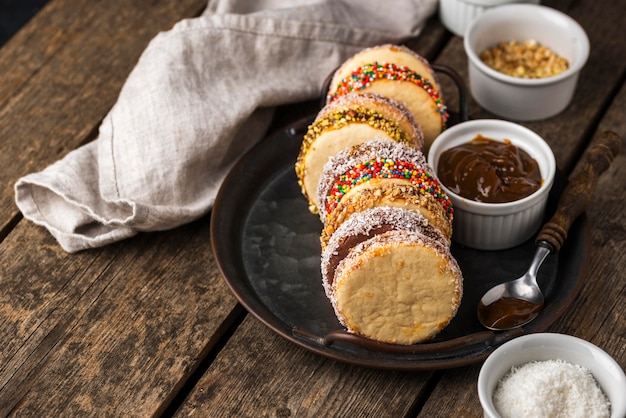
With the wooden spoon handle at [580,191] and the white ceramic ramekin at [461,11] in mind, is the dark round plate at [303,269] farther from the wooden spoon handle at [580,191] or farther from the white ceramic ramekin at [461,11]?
the white ceramic ramekin at [461,11]

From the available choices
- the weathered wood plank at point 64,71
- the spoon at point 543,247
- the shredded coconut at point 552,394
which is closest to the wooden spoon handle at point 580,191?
the spoon at point 543,247

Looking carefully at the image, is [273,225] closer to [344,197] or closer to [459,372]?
[344,197]

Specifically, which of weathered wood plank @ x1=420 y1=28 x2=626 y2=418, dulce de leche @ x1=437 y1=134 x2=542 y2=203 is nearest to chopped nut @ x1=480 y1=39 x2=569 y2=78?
weathered wood plank @ x1=420 y1=28 x2=626 y2=418

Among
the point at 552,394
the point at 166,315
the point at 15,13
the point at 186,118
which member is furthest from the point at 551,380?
the point at 15,13

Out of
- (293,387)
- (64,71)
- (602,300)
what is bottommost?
(602,300)

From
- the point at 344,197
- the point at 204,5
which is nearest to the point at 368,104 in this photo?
the point at 344,197

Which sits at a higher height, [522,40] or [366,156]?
[366,156]

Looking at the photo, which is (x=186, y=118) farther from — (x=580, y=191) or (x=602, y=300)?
(x=602, y=300)
